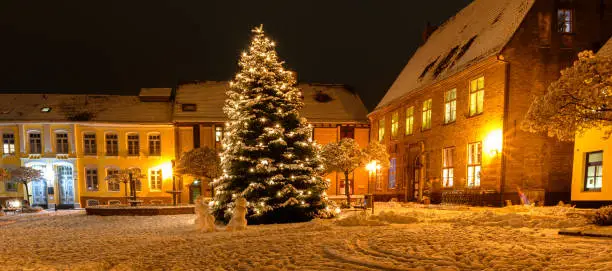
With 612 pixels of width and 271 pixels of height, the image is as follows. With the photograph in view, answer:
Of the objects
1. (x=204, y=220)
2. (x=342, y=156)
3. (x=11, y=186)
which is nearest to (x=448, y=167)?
(x=342, y=156)

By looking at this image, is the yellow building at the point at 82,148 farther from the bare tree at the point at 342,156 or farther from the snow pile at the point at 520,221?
the snow pile at the point at 520,221

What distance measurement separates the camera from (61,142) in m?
30.4

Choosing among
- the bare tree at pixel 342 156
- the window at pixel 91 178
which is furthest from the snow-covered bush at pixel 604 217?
the window at pixel 91 178

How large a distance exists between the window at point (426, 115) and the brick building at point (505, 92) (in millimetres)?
623

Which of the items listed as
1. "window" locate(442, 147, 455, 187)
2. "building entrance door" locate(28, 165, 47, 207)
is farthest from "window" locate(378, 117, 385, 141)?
"building entrance door" locate(28, 165, 47, 207)

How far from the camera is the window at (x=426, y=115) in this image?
71.2 ft

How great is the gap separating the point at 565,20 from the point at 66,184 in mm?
34866

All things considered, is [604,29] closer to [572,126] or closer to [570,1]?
[570,1]

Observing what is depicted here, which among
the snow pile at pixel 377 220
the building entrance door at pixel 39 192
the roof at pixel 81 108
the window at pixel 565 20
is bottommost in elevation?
the building entrance door at pixel 39 192

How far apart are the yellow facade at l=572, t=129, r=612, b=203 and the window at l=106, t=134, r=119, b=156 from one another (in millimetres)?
30666

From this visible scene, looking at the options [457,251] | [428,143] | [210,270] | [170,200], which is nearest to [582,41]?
[428,143]

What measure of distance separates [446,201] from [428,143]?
3.98m

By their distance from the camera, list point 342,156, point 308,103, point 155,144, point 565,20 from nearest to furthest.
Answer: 1. point 565,20
2. point 342,156
3. point 155,144
4. point 308,103

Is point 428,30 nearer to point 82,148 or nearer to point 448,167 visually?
point 448,167
